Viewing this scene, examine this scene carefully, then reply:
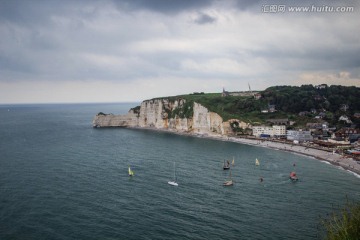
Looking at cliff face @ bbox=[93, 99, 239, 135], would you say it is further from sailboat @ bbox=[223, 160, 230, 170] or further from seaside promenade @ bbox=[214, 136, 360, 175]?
sailboat @ bbox=[223, 160, 230, 170]

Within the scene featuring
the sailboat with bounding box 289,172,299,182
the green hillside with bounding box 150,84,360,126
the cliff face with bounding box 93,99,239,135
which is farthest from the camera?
the green hillside with bounding box 150,84,360,126

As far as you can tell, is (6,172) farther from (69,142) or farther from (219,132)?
(219,132)

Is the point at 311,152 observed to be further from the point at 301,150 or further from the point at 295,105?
the point at 295,105

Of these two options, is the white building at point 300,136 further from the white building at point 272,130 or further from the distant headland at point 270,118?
the white building at point 272,130

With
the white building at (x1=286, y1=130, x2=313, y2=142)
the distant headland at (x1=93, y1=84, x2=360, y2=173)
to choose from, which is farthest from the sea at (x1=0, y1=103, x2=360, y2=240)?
the distant headland at (x1=93, y1=84, x2=360, y2=173)

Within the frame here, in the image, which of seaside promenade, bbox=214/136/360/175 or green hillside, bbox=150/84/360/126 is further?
green hillside, bbox=150/84/360/126

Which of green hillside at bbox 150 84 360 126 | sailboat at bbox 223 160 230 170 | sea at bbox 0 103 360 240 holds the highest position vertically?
green hillside at bbox 150 84 360 126

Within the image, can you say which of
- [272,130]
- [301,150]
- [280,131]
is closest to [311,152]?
[301,150]
